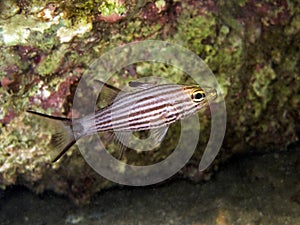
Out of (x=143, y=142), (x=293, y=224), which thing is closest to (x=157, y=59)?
(x=143, y=142)

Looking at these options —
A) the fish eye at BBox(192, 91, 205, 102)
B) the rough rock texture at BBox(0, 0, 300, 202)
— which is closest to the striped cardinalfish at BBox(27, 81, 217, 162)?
the fish eye at BBox(192, 91, 205, 102)

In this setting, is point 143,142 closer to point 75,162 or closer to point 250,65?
point 75,162

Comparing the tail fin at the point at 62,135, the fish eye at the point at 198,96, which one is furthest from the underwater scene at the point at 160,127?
the fish eye at the point at 198,96

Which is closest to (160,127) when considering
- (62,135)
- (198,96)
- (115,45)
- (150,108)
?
(150,108)

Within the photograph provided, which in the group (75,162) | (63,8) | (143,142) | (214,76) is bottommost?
(75,162)

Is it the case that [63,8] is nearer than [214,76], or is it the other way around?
[63,8]

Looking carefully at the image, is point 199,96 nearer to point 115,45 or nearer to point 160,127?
point 160,127

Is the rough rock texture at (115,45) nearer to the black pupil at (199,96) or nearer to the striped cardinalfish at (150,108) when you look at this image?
the striped cardinalfish at (150,108)
